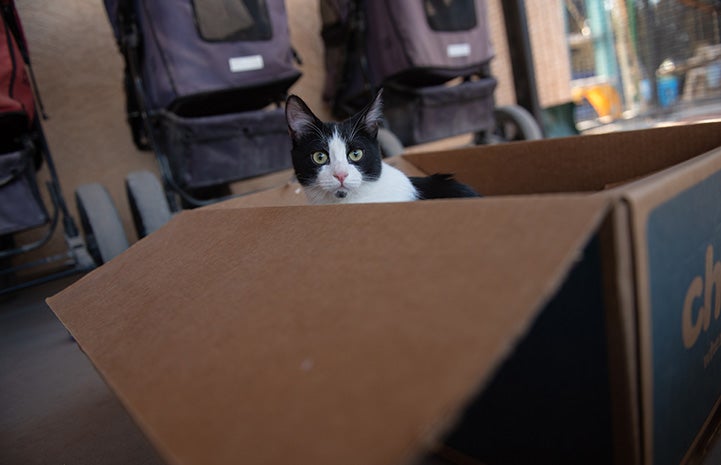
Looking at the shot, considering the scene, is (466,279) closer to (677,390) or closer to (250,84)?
(677,390)

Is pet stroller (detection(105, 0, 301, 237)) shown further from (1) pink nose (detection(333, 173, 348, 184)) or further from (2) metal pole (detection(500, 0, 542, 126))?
(2) metal pole (detection(500, 0, 542, 126))

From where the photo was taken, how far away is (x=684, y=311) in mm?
389

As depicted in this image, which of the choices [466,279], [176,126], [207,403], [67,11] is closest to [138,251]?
[207,403]

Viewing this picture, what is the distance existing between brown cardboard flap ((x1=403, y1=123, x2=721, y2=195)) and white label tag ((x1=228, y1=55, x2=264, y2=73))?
740 mm

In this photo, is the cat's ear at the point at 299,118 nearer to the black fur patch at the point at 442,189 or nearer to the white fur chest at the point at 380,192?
the white fur chest at the point at 380,192

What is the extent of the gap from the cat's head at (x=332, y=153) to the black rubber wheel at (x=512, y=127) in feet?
4.44

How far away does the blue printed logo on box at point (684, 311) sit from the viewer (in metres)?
0.34

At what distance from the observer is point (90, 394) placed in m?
0.83

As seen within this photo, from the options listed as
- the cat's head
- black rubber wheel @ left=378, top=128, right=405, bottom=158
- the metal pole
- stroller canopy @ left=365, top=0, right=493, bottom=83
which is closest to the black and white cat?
the cat's head

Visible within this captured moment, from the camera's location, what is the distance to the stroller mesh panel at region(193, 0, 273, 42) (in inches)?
Result: 54.9

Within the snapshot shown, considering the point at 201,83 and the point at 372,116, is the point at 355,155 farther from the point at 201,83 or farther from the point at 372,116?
the point at 201,83

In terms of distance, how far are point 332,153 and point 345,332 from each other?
0.58 meters

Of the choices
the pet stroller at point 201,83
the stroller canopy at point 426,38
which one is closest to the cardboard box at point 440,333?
the pet stroller at point 201,83

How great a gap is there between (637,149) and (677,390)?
17.5 inches
